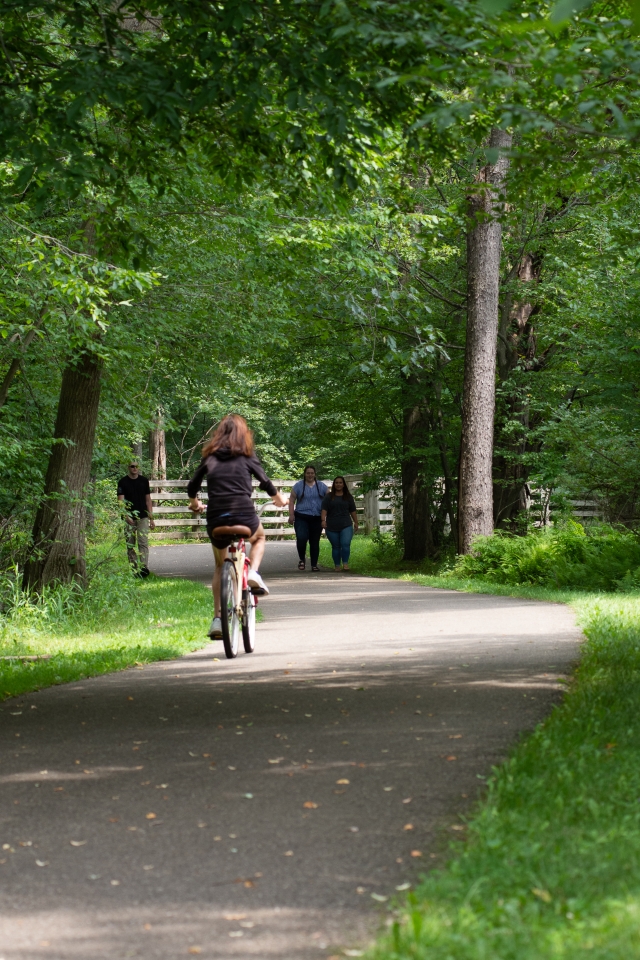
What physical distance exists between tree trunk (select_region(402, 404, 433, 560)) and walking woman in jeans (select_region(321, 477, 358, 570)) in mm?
1720

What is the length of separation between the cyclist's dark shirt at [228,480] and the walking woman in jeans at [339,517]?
39.0 ft

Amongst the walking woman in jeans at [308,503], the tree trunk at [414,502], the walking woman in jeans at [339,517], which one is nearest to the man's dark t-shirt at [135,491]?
the walking woman in jeans at [308,503]

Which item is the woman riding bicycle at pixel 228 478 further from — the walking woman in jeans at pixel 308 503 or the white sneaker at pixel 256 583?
the walking woman in jeans at pixel 308 503

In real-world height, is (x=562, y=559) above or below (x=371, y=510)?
below

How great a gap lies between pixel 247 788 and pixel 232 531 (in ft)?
14.6

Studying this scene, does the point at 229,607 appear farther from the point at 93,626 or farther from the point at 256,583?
the point at 93,626

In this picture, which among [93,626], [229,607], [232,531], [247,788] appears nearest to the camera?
[247,788]

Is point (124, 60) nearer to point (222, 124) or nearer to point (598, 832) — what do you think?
point (222, 124)

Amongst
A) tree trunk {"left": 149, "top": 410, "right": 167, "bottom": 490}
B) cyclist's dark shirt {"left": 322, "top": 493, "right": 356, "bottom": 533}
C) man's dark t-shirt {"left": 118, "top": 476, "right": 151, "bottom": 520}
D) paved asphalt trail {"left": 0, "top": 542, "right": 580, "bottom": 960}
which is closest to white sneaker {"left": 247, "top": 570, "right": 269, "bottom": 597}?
paved asphalt trail {"left": 0, "top": 542, "right": 580, "bottom": 960}

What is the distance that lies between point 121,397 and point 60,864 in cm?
1409

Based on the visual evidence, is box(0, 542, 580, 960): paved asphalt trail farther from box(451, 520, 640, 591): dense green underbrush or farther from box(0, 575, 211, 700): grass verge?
box(451, 520, 640, 591): dense green underbrush

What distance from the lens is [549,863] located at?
153 inches

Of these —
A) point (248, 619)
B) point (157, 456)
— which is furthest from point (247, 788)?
point (157, 456)

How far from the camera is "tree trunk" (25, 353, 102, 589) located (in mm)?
14773
